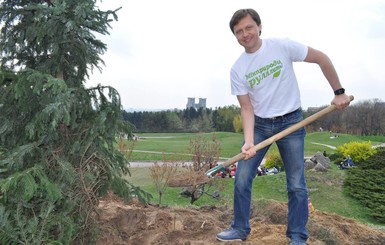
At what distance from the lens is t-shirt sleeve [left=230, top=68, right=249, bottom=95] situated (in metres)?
3.88

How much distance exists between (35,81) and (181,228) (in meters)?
2.25

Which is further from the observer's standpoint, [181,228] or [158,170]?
[158,170]

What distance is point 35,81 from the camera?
345 cm

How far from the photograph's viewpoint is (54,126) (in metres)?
3.32

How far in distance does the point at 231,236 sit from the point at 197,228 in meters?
0.68

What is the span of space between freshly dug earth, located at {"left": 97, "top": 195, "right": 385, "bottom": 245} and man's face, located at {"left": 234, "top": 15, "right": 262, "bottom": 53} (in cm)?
194

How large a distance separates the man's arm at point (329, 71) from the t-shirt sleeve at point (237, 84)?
0.64 metres

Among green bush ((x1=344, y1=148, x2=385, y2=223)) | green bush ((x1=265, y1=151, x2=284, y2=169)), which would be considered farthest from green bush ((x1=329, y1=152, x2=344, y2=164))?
green bush ((x1=265, y1=151, x2=284, y2=169))

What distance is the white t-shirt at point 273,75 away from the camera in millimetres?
3742

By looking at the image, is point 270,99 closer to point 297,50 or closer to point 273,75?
point 273,75

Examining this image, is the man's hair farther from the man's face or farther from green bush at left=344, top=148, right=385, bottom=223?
green bush at left=344, top=148, right=385, bottom=223

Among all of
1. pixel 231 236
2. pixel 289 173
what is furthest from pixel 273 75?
pixel 231 236

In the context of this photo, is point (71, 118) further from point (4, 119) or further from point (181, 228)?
point (181, 228)

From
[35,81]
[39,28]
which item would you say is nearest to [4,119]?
[35,81]
